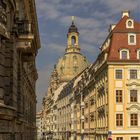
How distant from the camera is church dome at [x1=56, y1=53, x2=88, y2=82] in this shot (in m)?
172

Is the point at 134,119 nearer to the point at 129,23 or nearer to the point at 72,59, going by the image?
the point at 129,23

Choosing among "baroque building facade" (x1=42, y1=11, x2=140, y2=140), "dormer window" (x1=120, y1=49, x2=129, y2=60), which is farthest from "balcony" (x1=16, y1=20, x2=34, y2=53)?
"dormer window" (x1=120, y1=49, x2=129, y2=60)

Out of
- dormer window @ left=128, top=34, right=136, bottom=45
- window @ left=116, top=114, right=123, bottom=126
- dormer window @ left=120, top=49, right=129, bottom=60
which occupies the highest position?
dormer window @ left=128, top=34, right=136, bottom=45

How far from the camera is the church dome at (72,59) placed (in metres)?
177

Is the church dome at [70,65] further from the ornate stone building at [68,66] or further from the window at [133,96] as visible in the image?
the window at [133,96]

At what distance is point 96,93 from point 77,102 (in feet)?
100

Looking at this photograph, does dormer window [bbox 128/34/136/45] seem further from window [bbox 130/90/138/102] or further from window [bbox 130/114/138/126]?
window [bbox 130/114/138/126]

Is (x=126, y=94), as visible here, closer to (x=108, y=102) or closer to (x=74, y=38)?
(x=108, y=102)

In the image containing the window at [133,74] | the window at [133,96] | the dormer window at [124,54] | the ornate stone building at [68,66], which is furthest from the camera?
the ornate stone building at [68,66]

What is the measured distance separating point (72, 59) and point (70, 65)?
406 centimetres

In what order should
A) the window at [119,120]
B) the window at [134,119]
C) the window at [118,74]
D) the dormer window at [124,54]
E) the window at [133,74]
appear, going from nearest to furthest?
the window at [134,119], the window at [119,120], the window at [133,74], the window at [118,74], the dormer window at [124,54]

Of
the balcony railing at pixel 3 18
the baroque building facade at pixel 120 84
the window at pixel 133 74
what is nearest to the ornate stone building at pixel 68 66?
the baroque building facade at pixel 120 84

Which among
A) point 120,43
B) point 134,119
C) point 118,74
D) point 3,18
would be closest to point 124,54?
point 120,43

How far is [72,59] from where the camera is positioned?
181 meters
